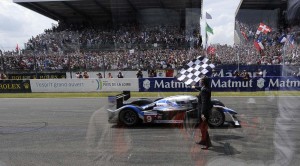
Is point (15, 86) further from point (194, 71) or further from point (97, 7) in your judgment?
point (194, 71)

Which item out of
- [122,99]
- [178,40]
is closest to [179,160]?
[122,99]

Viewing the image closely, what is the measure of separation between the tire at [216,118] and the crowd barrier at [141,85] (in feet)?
26.6

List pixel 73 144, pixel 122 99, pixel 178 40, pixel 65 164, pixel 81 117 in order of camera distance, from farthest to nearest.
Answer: pixel 178 40
pixel 81 117
pixel 122 99
pixel 73 144
pixel 65 164

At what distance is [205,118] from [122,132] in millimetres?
2288

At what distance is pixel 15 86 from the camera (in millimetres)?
18344

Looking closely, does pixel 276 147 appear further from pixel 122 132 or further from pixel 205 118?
pixel 122 132

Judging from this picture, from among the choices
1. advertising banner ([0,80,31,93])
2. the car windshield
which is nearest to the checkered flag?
the car windshield

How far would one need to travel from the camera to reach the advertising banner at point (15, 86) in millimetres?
18125

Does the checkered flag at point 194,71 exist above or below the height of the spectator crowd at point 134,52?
below

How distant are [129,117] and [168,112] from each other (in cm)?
101

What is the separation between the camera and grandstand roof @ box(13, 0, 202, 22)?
23641 mm

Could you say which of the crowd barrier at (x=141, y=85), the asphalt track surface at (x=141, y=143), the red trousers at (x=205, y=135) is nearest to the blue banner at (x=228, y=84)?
the crowd barrier at (x=141, y=85)

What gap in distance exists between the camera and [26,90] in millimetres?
18156

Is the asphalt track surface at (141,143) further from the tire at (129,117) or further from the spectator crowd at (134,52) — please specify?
the spectator crowd at (134,52)
